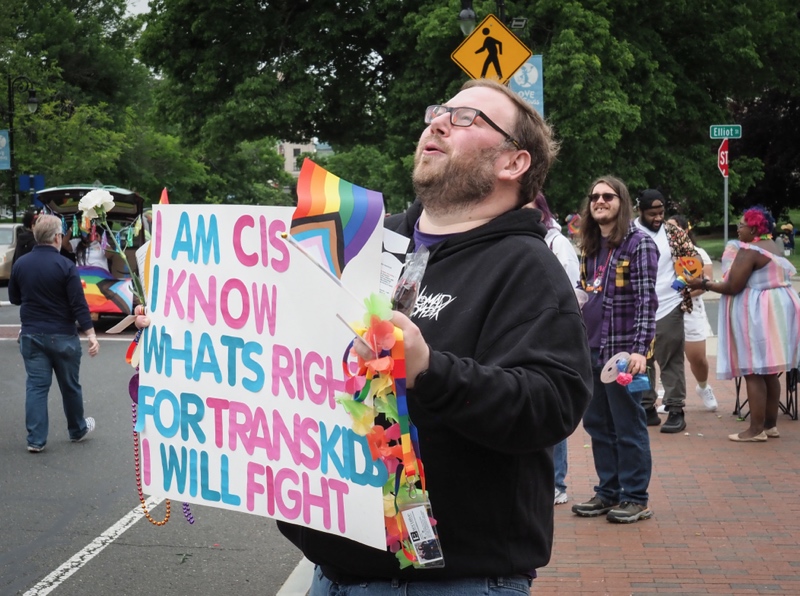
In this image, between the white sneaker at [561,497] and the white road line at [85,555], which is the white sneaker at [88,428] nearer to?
the white road line at [85,555]

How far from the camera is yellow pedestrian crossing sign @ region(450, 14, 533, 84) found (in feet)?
37.2

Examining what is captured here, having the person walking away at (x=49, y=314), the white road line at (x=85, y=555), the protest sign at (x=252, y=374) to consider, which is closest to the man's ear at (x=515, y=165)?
the protest sign at (x=252, y=374)

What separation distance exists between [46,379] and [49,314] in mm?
542

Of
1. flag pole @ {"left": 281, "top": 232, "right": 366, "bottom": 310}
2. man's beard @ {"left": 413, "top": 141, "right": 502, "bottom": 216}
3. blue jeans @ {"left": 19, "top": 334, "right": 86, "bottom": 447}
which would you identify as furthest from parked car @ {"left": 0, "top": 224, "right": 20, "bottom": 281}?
flag pole @ {"left": 281, "top": 232, "right": 366, "bottom": 310}

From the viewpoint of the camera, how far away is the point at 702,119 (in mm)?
29531

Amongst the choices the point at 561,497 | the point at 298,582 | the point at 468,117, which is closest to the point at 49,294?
the point at 298,582

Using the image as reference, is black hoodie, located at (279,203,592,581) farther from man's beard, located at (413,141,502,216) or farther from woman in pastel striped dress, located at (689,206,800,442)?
woman in pastel striped dress, located at (689,206,800,442)

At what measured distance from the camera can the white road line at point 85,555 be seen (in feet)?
18.1

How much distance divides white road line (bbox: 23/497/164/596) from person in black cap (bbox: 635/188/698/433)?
450cm

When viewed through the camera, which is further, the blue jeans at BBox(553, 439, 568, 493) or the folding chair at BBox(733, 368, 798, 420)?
the folding chair at BBox(733, 368, 798, 420)

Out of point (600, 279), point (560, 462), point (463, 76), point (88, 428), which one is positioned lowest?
point (88, 428)

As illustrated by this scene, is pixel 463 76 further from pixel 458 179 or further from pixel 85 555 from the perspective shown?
pixel 458 179

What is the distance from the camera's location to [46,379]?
29.7 ft

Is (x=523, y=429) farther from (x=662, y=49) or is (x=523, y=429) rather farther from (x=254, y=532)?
(x=662, y=49)
